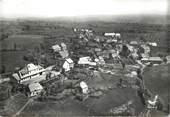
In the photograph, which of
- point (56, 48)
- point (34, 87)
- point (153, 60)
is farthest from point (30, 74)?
point (153, 60)

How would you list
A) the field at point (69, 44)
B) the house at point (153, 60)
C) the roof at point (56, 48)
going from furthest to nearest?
the roof at point (56, 48) → the house at point (153, 60) → the field at point (69, 44)

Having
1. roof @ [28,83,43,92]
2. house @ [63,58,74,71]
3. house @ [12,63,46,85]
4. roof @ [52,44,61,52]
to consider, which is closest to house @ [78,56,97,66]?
house @ [63,58,74,71]

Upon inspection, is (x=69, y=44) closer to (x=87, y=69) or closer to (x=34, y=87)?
(x=87, y=69)

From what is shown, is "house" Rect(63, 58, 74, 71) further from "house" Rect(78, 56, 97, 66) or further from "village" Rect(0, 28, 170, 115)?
"house" Rect(78, 56, 97, 66)

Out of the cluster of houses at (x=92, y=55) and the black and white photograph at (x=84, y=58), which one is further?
the cluster of houses at (x=92, y=55)

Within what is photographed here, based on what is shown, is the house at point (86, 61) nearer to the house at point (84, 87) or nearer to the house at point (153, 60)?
the house at point (84, 87)

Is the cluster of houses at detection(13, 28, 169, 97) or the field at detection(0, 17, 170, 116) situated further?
the cluster of houses at detection(13, 28, 169, 97)

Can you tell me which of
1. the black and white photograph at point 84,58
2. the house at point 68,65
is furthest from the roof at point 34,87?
the house at point 68,65

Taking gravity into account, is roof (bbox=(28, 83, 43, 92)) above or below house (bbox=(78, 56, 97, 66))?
below

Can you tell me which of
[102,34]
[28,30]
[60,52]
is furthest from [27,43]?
[102,34]
